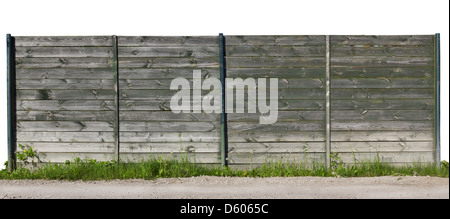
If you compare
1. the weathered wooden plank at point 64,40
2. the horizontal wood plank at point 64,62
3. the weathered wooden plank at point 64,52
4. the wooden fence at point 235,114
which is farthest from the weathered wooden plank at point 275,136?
the weathered wooden plank at point 64,40

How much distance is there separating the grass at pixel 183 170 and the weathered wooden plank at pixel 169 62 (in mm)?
1831

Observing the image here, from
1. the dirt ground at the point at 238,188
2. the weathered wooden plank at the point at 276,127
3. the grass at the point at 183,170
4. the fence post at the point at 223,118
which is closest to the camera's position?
the dirt ground at the point at 238,188

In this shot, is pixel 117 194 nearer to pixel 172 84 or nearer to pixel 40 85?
pixel 172 84

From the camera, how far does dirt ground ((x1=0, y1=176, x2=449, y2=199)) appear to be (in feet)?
22.8

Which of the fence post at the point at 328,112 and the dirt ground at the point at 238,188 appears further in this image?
the fence post at the point at 328,112

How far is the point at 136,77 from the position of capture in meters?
8.58

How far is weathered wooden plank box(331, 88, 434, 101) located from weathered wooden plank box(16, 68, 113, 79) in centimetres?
449

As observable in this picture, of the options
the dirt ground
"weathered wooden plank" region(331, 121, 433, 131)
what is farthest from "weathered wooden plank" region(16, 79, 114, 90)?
"weathered wooden plank" region(331, 121, 433, 131)

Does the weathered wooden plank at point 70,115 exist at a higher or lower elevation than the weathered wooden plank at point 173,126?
higher

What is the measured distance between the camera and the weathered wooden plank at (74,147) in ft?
28.3

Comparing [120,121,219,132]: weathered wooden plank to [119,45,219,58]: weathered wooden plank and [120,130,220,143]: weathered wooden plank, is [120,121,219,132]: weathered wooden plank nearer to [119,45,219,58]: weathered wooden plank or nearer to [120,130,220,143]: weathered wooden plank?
[120,130,220,143]: weathered wooden plank

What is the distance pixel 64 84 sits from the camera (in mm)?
8664

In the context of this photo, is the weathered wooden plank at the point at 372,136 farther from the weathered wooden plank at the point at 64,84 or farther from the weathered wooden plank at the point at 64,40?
the weathered wooden plank at the point at 64,40

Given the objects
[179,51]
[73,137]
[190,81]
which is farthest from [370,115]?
[73,137]
